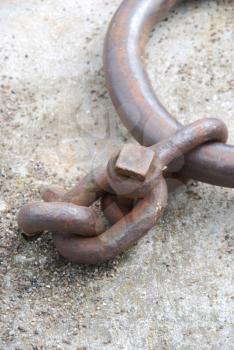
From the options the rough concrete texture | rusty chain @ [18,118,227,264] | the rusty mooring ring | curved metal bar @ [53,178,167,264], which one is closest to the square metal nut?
rusty chain @ [18,118,227,264]

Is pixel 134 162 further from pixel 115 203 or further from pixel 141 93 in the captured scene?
pixel 141 93

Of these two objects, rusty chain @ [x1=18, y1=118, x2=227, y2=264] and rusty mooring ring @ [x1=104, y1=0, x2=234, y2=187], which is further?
rusty mooring ring @ [x1=104, y1=0, x2=234, y2=187]

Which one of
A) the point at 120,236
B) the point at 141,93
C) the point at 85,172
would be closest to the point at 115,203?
the point at 120,236

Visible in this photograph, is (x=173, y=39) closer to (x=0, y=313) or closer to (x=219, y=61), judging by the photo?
(x=219, y=61)

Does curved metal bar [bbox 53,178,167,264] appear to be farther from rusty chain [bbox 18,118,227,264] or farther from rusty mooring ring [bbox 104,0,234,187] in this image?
rusty mooring ring [bbox 104,0,234,187]

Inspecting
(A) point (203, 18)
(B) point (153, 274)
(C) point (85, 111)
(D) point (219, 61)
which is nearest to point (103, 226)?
(B) point (153, 274)

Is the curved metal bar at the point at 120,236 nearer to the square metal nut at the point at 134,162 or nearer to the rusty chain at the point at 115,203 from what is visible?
the rusty chain at the point at 115,203
